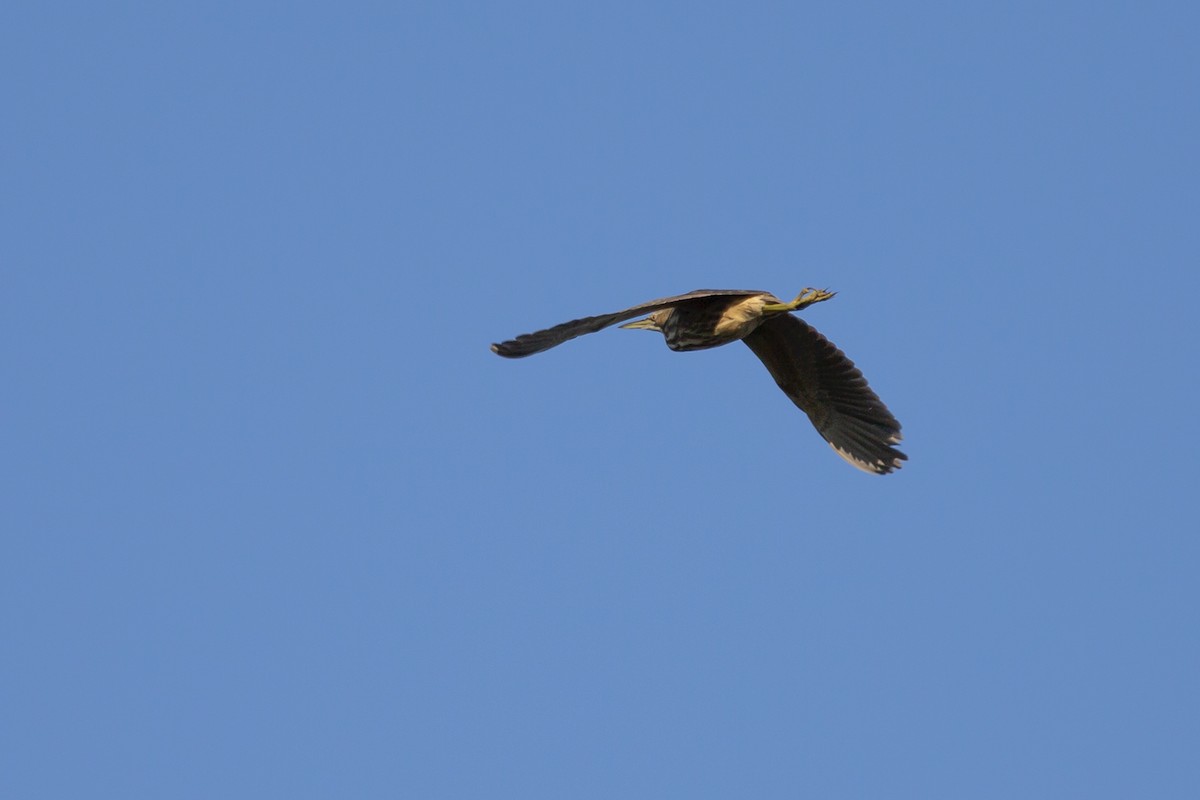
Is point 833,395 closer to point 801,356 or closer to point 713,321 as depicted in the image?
point 801,356

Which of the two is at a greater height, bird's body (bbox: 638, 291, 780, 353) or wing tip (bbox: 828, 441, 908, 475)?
bird's body (bbox: 638, 291, 780, 353)

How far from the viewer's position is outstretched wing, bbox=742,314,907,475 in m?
16.8

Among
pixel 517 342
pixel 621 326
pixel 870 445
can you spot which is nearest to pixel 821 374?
pixel 870 445

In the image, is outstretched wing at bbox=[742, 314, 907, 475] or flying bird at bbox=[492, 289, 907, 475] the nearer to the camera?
flying bird at bbox=[492, 289, 907, 475]

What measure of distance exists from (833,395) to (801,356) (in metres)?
0.63

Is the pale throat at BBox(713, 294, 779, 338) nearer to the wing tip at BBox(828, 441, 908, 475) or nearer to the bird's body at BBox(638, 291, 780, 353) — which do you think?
the bird's body at BBox(638, 291, 780, 353)

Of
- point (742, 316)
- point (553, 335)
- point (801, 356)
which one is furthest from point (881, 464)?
point (553, 335)

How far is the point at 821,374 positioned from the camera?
56.1 feet

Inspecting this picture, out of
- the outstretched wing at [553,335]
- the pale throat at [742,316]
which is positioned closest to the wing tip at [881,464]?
the pale throat at [742,316]

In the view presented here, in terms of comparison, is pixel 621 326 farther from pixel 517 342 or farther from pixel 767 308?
pixel 517 342

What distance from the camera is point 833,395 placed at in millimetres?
17266

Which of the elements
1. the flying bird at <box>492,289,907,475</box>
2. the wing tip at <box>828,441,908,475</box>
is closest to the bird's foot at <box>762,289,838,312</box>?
the flying bird at <box>492,289,907,475</box>

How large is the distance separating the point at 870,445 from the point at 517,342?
5755 mm

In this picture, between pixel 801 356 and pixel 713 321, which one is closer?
pixel 713 321
